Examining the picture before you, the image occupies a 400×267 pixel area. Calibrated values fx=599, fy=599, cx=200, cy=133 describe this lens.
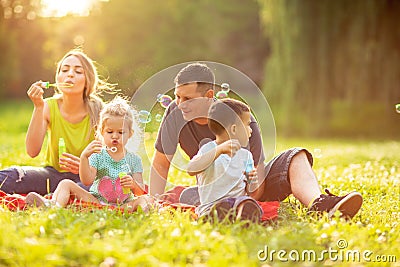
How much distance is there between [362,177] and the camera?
523 centimetres

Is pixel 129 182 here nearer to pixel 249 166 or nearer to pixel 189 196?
pixel 189 196

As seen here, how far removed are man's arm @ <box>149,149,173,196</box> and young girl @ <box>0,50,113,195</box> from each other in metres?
0.59

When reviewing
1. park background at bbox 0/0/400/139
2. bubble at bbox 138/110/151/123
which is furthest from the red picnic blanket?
park background at bbox 0/0/400/139

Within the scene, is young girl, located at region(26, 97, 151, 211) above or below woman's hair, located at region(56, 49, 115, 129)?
below

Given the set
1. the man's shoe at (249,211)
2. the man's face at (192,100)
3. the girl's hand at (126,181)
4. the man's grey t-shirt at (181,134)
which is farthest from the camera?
Result: the man's grey t-shirt at (181,134)

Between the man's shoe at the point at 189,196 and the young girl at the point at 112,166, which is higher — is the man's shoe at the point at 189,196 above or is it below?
below

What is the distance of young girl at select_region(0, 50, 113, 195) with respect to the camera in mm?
4078

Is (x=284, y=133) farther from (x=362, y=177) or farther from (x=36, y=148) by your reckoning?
(x=36, y=148)

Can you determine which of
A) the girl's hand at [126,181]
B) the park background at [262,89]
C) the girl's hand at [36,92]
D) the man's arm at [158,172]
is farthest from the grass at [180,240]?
the girl's hand at [36,92]

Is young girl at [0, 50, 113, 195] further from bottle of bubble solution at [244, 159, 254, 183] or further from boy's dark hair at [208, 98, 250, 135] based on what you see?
bottle of bubble solution at [244, 159, 254, 183]

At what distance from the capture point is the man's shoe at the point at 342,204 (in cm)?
313

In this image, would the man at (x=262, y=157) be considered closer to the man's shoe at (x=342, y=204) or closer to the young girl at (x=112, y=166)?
the man's shoe at (x=342, y=204)

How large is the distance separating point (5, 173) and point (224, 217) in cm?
174

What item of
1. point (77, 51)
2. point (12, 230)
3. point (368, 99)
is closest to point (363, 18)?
point (368, 99)
